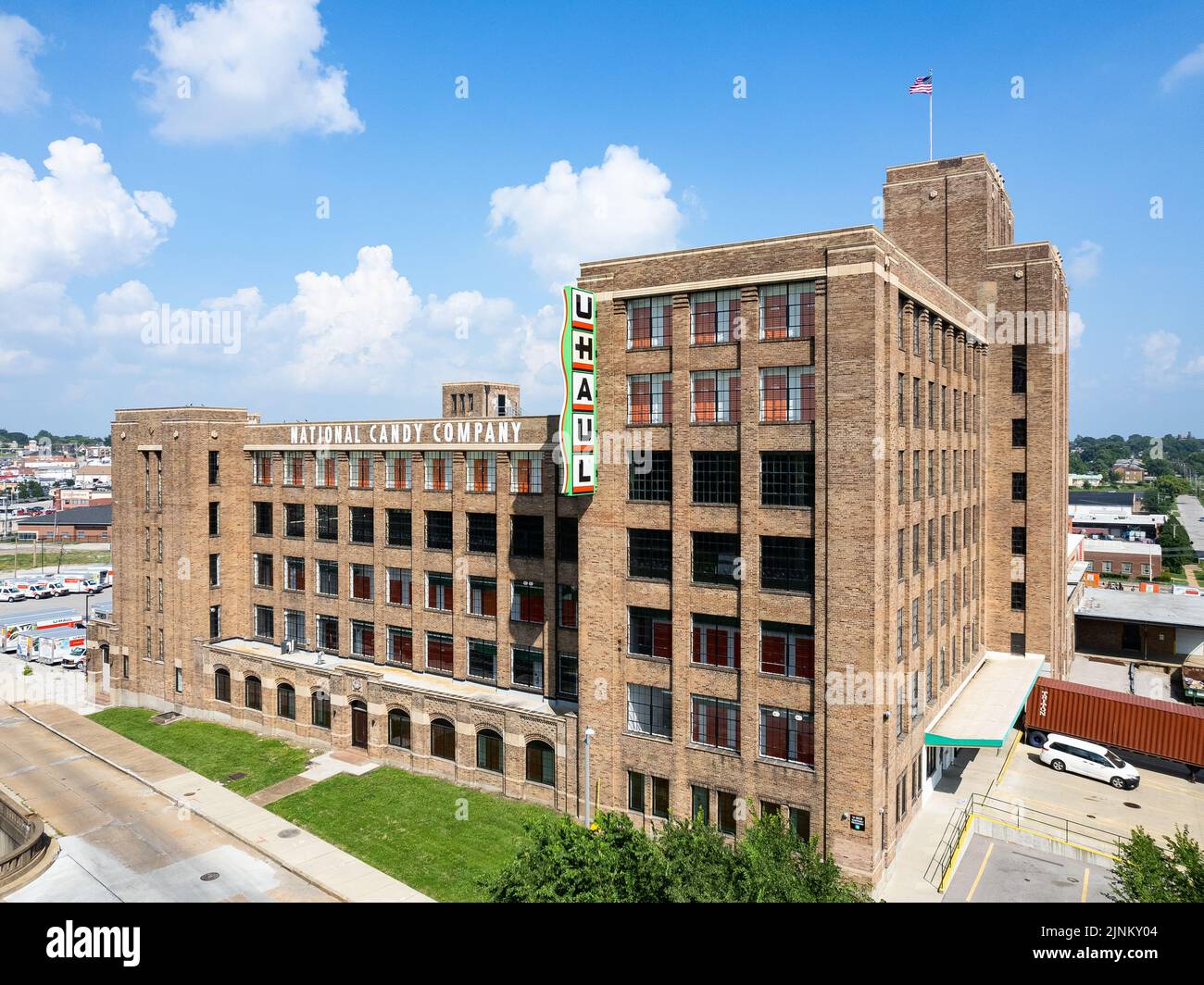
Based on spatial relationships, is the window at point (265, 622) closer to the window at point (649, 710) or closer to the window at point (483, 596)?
the window at point (483, 596)

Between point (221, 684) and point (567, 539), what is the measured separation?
28.7 m

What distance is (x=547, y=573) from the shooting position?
43688mm

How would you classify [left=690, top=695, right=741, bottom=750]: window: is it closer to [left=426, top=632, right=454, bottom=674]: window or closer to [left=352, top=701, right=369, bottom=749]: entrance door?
[left=426, top=632, right=454, bottom=674]: window

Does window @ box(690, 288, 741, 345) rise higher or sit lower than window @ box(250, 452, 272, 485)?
higher

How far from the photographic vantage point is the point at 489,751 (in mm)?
42688

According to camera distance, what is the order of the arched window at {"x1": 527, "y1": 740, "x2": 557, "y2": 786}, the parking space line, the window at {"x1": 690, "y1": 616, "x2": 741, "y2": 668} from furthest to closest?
the arched window at {"x1": 527, "y1": 740, "x2": 557, "y2": 786}
the window at {"x1": 690, "y1": 616, "x2": 741, "y2": 668}
the parking space line

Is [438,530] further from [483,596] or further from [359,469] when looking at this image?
[359,469]

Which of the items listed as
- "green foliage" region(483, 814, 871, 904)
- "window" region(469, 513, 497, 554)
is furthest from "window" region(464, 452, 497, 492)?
"green foliage" region(483, 814, 871, 904)

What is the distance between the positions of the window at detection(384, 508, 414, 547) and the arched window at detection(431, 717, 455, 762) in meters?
11.2

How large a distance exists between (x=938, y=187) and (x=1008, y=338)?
1081 centimetres

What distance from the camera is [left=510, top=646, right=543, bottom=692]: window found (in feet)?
147

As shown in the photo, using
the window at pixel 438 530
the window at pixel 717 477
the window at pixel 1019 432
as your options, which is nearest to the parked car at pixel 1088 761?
the window at pixel 1019 432

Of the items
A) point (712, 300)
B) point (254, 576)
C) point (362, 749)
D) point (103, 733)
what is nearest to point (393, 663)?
point (362, 749)

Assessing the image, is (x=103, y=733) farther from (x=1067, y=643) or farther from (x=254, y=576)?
(x=1067, y=643)
